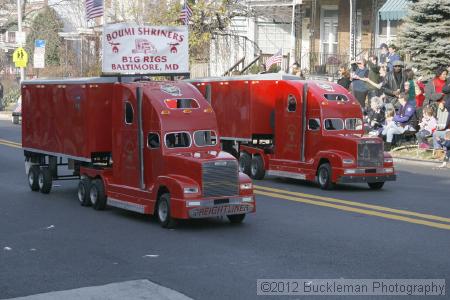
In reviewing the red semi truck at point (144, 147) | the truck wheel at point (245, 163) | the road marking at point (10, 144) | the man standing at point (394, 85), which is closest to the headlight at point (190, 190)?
the red semi truck at point (144, 147)

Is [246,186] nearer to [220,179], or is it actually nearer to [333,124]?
[220,179]

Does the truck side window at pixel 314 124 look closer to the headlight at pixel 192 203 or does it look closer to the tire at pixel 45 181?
the tire at pixel 45 181

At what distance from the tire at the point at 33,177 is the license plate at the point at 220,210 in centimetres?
673

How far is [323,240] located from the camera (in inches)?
516

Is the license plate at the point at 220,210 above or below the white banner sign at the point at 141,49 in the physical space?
below

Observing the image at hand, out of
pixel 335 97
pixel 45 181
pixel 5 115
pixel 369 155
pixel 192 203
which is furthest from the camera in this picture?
pixel 5 115

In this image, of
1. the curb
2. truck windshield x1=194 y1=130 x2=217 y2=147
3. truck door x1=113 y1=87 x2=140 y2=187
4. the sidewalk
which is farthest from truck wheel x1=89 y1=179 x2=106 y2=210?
the sidewalk

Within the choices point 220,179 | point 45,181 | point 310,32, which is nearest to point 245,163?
point 45,181

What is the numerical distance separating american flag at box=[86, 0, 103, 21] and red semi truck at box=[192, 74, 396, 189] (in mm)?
16047

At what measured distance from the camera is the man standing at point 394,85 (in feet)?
95.8

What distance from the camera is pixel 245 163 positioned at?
71.7 feet

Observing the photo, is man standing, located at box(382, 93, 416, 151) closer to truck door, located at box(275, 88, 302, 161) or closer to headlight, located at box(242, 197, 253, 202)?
truck door, located at box(275, 88, 302, 161)

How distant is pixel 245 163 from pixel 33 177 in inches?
205

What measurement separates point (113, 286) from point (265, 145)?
12.0m
